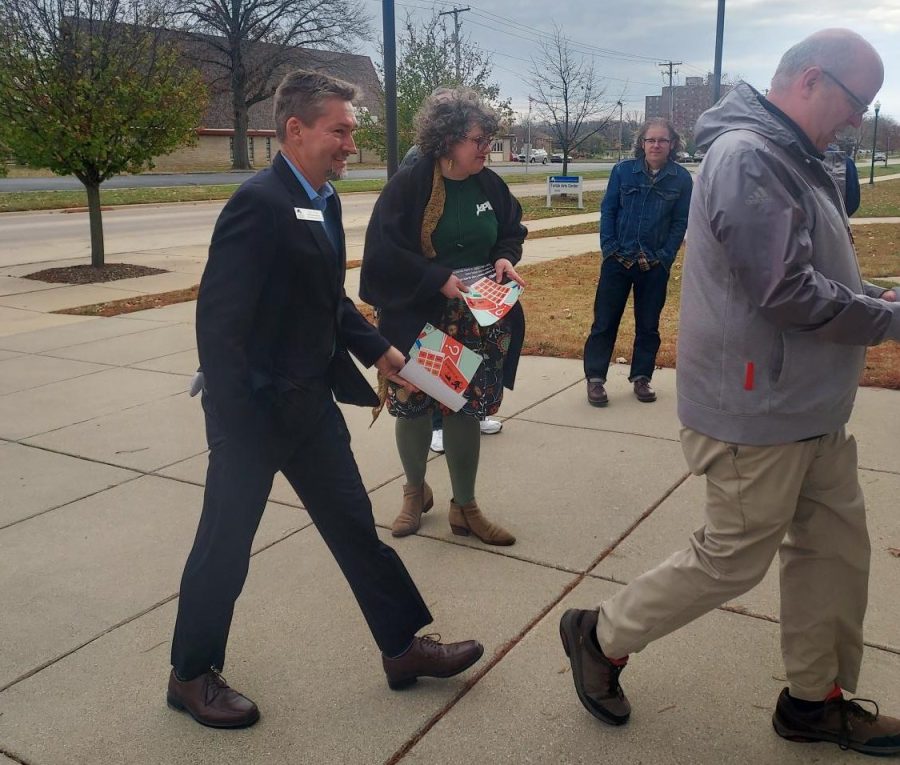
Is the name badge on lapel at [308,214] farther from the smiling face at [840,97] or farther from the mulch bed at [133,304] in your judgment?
the mulch bed at [133,304]

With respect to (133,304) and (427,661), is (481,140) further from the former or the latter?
(133,304)

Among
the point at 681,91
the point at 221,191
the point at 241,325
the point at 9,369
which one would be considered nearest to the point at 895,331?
the point at 241,325

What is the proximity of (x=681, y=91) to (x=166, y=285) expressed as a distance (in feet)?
273

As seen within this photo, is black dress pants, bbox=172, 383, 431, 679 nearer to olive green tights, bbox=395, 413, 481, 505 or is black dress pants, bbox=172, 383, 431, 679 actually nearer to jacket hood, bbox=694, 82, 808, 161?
olive green tights, bbox=395, 413, 481, 505

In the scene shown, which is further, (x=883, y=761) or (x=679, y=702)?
(x=679, y=702)

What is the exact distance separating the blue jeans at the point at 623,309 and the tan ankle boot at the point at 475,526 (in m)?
2.29

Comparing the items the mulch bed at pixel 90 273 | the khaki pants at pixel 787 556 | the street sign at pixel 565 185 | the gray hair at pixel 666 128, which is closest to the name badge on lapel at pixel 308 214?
→ the khaki pants at pixel 787 556

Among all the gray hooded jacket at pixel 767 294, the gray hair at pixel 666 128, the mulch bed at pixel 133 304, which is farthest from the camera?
the mulch bed at pixel 133 304

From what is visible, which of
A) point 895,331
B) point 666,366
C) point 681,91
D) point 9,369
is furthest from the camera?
point 681,91

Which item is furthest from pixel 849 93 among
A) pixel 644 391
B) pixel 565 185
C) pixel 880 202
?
pixel 880 202

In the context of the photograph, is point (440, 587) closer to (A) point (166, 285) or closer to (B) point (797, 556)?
(B) point (797, 556)

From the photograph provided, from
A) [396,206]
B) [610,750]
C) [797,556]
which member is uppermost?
[396,206]

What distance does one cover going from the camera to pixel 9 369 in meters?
7.36

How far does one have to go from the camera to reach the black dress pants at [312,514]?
2.62 m
